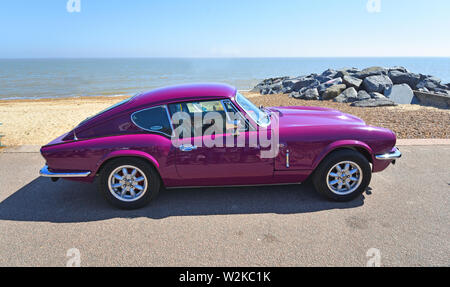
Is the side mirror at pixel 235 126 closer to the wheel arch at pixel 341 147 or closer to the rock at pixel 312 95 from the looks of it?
the wheel arch at pixel 341 147

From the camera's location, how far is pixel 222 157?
3396 mm

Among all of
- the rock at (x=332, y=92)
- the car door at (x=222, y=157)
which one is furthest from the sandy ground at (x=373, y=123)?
the car door at (x=222, y=157)

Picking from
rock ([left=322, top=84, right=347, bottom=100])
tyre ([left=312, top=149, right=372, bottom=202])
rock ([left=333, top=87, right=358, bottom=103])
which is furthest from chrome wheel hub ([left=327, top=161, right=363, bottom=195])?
rock ([left=322, top=84, right=347, bottom=100])

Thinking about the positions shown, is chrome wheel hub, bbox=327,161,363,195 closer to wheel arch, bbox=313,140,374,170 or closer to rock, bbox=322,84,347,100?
wheel arch, bbox=313,140,374,170

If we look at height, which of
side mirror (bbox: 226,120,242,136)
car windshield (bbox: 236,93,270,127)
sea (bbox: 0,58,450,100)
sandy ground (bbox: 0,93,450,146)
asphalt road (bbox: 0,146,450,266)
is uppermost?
sea (bbox: 0,58,450,100)

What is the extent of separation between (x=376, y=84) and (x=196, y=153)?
11393 millimetres

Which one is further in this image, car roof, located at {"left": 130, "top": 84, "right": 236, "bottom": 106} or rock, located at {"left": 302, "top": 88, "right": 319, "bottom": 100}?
rock, located at {"left": 302, "top": 88, "right": 319, "bottom": 100}

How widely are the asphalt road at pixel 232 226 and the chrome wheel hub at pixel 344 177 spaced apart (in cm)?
19

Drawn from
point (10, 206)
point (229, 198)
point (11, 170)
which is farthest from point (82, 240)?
point (11, 170)

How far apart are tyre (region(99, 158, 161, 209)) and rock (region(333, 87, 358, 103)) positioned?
393 inches

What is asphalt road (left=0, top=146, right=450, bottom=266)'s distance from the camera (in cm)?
266

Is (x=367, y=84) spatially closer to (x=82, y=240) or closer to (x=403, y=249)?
(x=403, y=249)

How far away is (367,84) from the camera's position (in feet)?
40.4
